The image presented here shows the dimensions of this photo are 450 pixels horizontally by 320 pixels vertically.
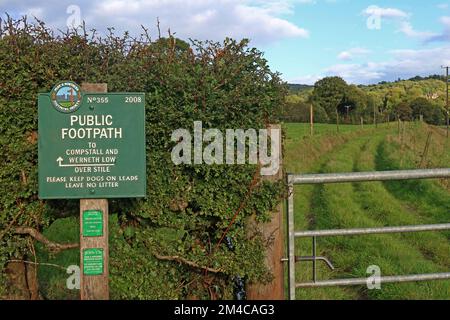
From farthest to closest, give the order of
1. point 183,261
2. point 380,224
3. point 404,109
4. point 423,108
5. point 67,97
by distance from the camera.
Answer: point 423,108, point 404,109, point 380,224, point 183,261, point 67,97

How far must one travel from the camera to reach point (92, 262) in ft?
13.0

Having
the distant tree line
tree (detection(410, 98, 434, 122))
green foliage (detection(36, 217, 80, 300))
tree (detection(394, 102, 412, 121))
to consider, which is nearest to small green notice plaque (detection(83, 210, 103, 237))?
green foliage (detection(36, 217, 80, 300))

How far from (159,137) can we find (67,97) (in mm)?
729

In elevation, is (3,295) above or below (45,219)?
below

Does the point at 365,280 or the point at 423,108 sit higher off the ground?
the point at 423,108

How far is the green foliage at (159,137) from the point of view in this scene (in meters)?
3.98

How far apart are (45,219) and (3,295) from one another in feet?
2.42

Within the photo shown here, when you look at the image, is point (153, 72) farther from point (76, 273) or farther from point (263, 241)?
point (76, 273)

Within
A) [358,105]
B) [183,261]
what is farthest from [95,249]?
[358,105]

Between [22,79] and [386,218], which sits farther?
[386,218]

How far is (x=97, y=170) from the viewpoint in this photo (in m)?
3.83

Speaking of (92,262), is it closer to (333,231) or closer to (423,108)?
(333,231)

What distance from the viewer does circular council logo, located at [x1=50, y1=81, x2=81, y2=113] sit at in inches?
150

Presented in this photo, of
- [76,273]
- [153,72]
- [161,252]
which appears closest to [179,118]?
[153,72]
